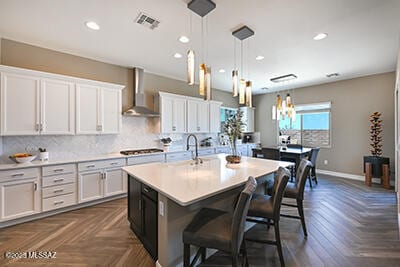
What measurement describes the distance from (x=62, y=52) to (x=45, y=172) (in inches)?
90.9

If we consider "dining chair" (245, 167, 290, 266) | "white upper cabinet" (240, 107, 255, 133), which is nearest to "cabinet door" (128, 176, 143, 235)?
"dining chair" (245, 167, 290, 266)

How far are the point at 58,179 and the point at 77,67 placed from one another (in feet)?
7.36

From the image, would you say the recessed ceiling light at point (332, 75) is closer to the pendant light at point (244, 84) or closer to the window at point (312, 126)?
the window at point (312, 126)

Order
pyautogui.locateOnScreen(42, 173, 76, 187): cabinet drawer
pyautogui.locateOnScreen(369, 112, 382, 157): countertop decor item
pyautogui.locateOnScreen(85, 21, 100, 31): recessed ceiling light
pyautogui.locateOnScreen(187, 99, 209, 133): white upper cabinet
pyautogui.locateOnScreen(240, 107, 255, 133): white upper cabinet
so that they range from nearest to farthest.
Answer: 1. pyautogui.locateOnScreen(85, 21, 100, 31): recessed ceiling light
2. pyautogui.locateOnScreen(42, 173, 76, 187): cabinet drawer
3. pyautogui.locateOnScreen(369, 112, 382, 157): countertop decor item
4. pyautogui.locateOnScreen(187, 99, 209, 133): white upper cabinet
5. pyautogui.locateOnScreen(240, 107, 255, 133): white upper cabinet

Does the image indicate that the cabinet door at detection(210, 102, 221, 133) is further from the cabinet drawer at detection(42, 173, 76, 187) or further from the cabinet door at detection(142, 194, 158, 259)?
the cabinet door at detection(142, 194, 158, 259)

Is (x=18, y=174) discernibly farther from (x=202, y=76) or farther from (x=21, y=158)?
(x=202, y=76)

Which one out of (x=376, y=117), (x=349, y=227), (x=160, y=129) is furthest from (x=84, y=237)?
(x=376, y=117)

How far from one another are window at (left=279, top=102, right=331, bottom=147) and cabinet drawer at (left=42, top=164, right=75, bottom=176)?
611 cm

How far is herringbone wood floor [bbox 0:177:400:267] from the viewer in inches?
79.9

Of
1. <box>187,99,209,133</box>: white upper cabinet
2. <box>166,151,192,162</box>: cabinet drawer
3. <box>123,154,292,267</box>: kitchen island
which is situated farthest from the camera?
<box>187,99,209,133</box>: white upper cabinet

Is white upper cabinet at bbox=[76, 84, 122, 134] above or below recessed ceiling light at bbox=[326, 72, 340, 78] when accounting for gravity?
below

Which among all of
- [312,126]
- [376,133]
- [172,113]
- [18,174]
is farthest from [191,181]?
[312,126]

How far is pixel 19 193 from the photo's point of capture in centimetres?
276

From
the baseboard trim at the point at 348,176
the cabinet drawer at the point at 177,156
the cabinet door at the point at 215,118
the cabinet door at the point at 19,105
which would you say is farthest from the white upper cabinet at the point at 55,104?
the baseboard trim at the point at 348,176
